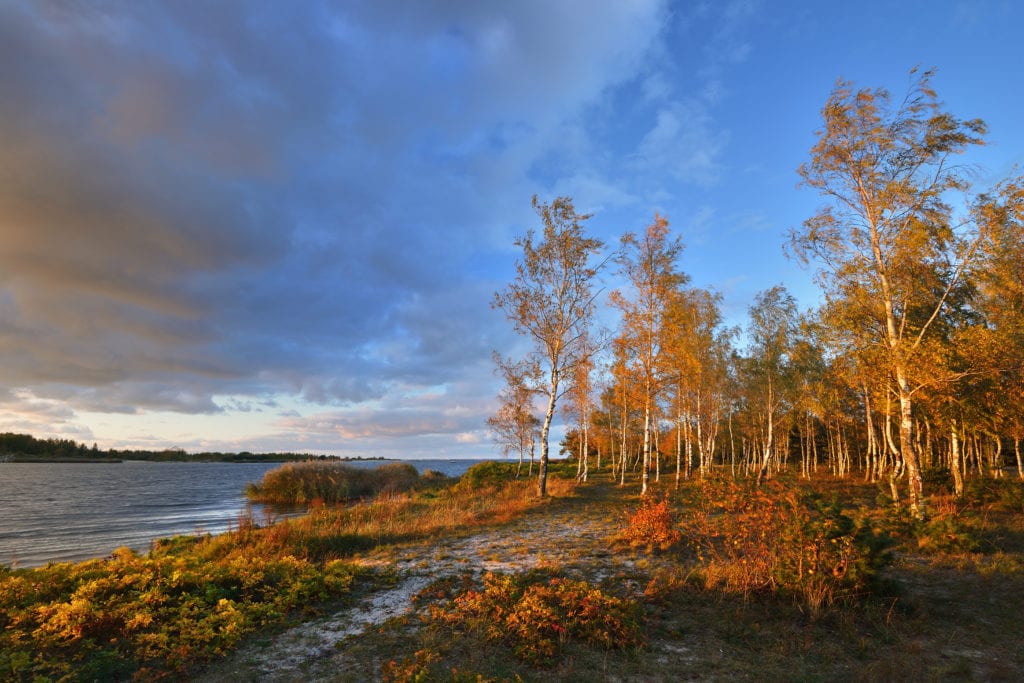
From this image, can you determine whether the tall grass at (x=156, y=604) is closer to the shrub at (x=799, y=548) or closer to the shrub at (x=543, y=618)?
the shrub at (x=543, y=618)

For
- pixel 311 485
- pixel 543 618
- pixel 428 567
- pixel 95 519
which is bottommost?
pixel 95 519

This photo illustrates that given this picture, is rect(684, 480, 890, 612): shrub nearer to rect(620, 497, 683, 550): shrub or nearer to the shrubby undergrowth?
the shrubby undergrowth

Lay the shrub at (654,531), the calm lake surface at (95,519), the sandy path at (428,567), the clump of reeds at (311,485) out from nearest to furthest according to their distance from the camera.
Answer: the sandy path at (428,567) < the shrub at (654,531) < the calm lake surface at (95,519) < the clump of reeds at (311,485)

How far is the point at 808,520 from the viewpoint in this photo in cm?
816

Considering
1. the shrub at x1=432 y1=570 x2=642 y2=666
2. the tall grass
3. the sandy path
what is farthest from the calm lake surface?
the shrub at x1=432 y1=570 x2=642 y2=666

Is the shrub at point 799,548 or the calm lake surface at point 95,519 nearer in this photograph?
the shrub at point 799,548

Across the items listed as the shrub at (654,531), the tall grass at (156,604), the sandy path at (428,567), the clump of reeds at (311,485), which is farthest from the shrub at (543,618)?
the clump of reeds at (311,485)

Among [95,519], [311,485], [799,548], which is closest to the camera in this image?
[799,548]

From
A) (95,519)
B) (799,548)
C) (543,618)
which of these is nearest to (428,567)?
(543,618)

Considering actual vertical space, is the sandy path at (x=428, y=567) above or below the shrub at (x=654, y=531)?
below

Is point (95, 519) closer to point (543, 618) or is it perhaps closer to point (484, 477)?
point (484, 477)

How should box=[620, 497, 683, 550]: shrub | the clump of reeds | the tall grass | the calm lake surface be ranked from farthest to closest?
the clump of reeds < the calm lake surface < box=[620, 497, 683, 550]: shrub < the tall grass

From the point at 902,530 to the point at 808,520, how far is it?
26.1 ft

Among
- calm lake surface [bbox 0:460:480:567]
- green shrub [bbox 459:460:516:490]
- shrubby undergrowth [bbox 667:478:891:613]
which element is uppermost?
shrubby undergrowth [bbox 667:478:891:613]
